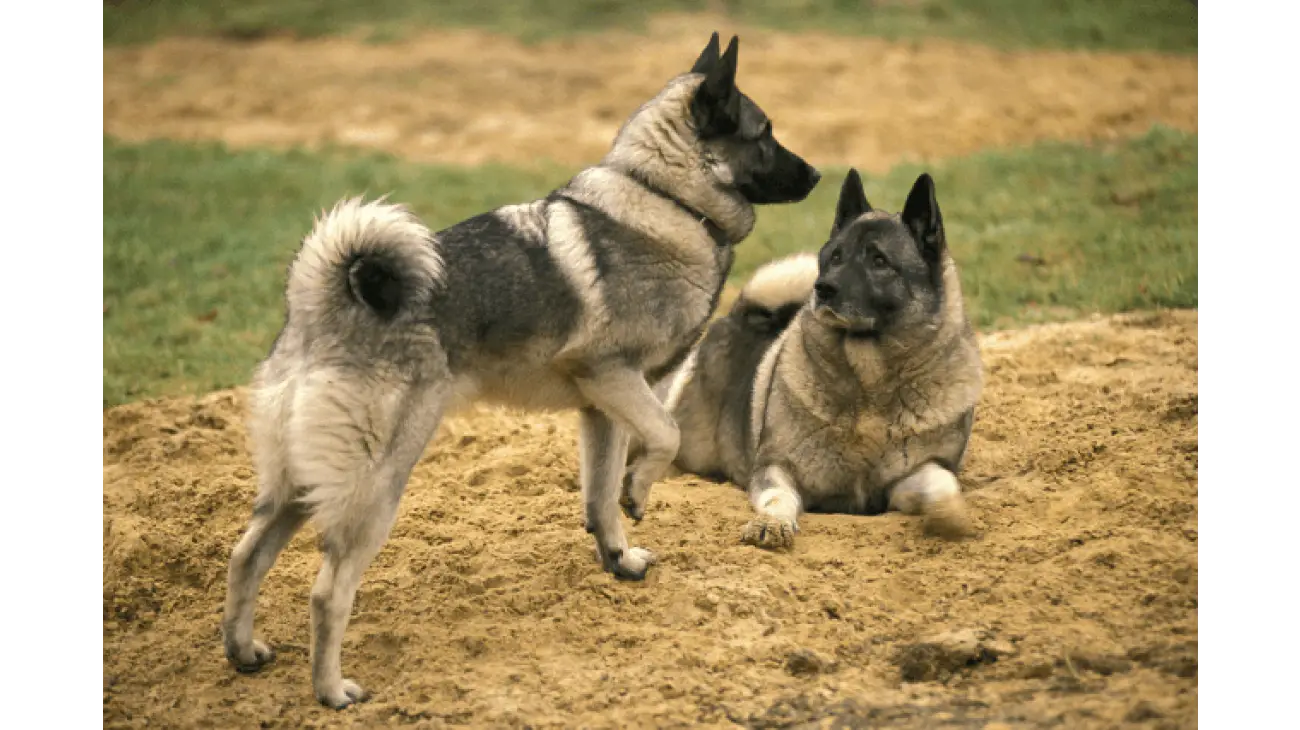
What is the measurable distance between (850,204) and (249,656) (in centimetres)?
324

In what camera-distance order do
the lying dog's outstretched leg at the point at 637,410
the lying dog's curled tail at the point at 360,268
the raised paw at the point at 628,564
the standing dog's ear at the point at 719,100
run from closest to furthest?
1. the lying dog's curled tail at the point at 360,268
2. the lying dog's outstretched leg at the point at 637,410
3. the standing dog's ear at the point at 719,100
4. the raised paw at the point at 628,564

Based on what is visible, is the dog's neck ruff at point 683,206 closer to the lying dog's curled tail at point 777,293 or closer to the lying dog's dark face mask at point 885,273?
the lying dog's dark face mask at point 885,273

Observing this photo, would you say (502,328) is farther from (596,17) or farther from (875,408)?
(596,17)

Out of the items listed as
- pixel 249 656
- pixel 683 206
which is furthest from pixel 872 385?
pixel 249 656

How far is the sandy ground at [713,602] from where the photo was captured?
12.3 ft

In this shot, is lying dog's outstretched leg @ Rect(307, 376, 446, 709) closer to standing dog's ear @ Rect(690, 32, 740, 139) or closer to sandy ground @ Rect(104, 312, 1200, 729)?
sandy ground @ Rect(104, 312, 1200, 729)

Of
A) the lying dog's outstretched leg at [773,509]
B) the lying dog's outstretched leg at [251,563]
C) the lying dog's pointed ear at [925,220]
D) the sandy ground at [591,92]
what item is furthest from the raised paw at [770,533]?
the sandy ground at [591,92]

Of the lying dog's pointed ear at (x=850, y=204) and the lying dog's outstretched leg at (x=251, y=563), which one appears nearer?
the lying dog's outstretched leg at (x=251, y=563)

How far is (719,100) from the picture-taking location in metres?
4.66

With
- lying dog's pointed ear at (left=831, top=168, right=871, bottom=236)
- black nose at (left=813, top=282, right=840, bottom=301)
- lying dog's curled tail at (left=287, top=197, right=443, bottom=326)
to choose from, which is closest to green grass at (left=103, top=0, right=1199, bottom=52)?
lying dog's pointed ear at (left=831, top=168, right=871, bottom=236)

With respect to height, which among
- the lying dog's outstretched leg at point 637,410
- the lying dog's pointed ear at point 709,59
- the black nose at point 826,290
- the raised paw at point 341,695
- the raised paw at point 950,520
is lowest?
the raised paw at point 341,695

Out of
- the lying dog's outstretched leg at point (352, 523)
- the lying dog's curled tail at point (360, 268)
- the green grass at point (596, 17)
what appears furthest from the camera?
the green grass at point (596, 17)

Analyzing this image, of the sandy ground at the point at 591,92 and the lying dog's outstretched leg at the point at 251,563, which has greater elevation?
the sandy ground at the point at 591,92

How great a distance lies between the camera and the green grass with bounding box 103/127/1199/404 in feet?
27.6
